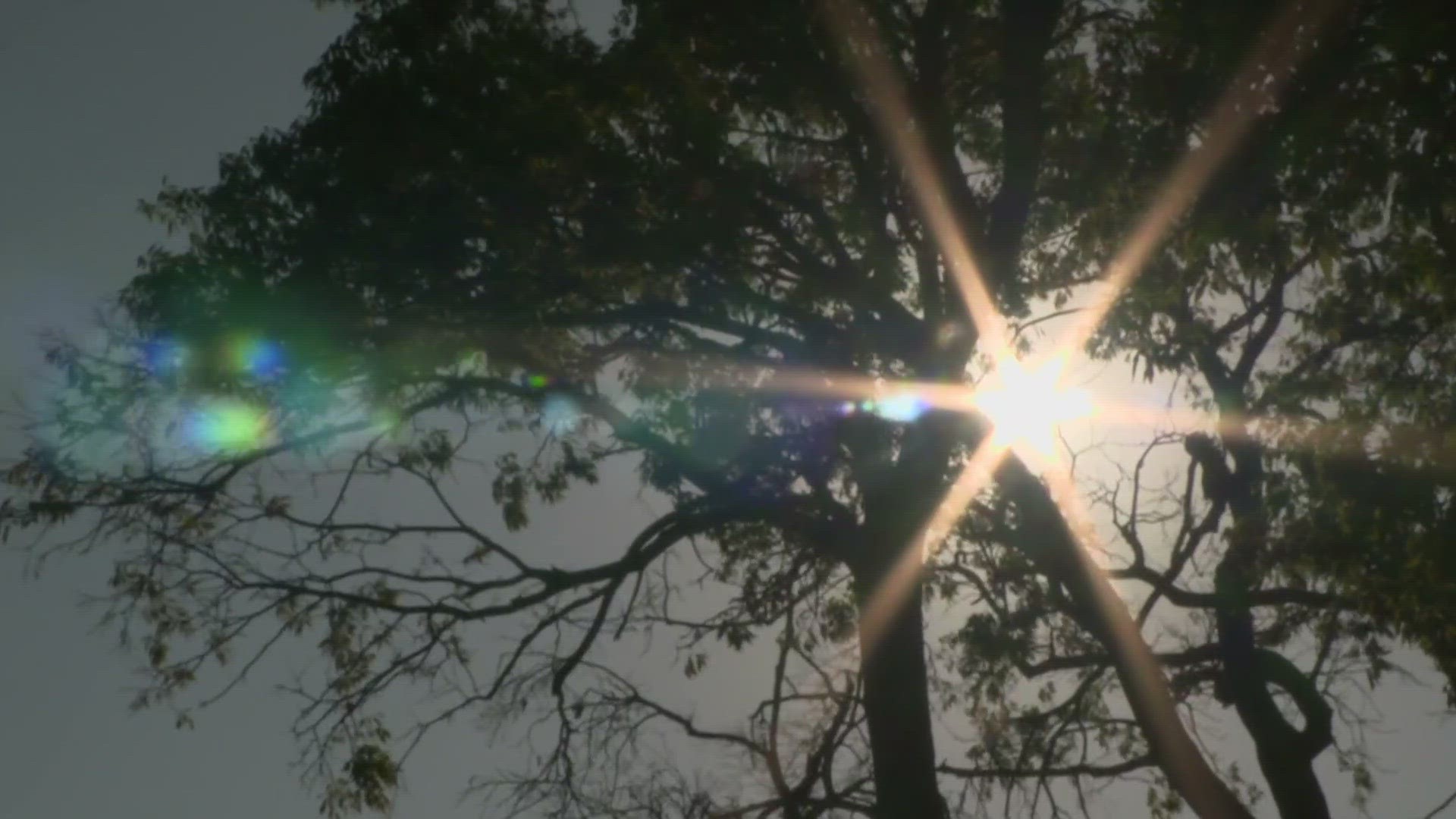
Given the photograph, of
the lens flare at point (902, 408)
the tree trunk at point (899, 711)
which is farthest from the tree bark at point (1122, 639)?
the tree trunk at point (899, 711)

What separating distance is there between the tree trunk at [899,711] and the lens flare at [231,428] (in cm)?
465

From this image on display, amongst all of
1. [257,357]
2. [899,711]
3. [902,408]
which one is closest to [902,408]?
[902,408]

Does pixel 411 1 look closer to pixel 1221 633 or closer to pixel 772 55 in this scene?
pixel 772 55

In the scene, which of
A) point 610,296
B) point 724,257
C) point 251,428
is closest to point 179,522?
point 251,428

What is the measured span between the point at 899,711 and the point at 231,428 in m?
5.39

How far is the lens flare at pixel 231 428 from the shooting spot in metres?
10.4

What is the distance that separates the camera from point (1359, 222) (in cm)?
737

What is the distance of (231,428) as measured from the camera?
1045 centimetres

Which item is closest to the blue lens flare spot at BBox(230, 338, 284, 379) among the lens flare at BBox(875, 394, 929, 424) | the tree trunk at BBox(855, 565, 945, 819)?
the lens flare at BBox(875, 394, 929, 424)

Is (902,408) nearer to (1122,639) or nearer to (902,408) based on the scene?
(902,408)

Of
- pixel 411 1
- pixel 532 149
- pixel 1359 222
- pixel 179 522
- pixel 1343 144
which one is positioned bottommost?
pixel 1343 144

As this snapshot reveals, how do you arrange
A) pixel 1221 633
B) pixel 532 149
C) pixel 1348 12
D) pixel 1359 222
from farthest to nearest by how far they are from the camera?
pixel 1221 633 → pixel 532 149 → pixel 1359 222 → pixel 1348 12

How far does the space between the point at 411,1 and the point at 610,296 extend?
2620 millimetres

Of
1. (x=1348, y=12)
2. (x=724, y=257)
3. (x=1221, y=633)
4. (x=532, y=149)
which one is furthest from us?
(x=1221, y=633)
